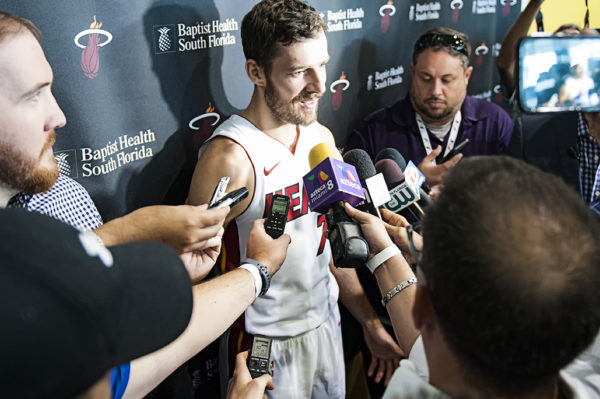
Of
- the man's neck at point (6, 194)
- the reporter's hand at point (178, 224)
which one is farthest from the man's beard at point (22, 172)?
the reporter's hand at point (178, 224)

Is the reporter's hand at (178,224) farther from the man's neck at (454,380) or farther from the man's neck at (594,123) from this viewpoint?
the man's neck at (594,123)

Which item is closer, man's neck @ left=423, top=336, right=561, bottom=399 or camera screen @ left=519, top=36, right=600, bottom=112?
man's neck @ left=423, top=336, right=561, bottom=399

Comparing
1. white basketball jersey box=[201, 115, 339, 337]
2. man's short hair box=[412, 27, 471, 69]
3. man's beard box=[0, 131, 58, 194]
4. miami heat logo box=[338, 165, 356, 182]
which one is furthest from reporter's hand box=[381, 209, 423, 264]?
man's short hair box=[412, 27, 471, 69]

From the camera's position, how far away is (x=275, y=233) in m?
1.56

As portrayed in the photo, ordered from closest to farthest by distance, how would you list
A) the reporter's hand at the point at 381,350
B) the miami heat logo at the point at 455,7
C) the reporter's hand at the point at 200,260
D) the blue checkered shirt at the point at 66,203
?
the blue checkered shirt at the point at 66,203 < the reporter's hand at the point at 200,260 < the reporter's hand at the point at 381,350 < the miami heat logo at the point at 455,7

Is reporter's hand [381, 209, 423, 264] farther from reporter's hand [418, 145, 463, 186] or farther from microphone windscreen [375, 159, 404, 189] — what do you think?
reporter's hand [418, 145, 463, 186]

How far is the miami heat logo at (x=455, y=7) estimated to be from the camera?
3352 millimetres

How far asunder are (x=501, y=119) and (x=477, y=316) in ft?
7.96

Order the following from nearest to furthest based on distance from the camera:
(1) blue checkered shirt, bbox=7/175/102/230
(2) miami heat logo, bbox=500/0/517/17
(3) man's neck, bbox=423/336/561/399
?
(3) man's neck, bbox=423/336/561/399 → (1) blue checkered shirt, bbox=7/175/102/230 → (2) miami heat logo, bbox=500/0/517/17

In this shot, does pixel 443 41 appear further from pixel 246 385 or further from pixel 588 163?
pixel 246 385

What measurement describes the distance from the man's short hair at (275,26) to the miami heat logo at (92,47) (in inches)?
20.7

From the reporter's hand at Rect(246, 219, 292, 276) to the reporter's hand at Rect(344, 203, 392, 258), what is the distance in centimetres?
25

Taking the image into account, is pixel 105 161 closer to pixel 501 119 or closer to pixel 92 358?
pixel 92 358

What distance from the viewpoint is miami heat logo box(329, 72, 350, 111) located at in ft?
8.55
